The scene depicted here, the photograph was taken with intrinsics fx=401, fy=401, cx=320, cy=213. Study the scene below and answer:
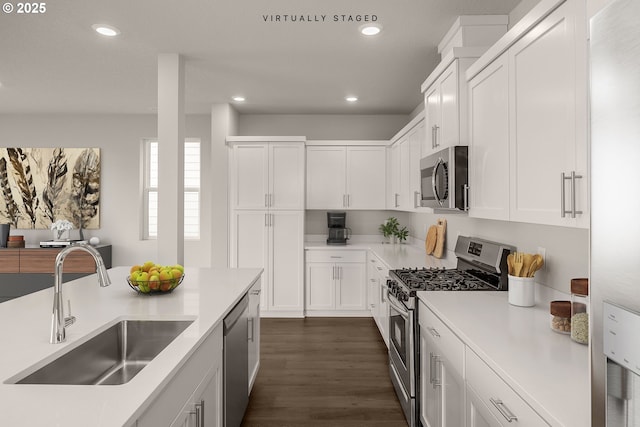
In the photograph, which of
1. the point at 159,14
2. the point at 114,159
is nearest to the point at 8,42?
the point at 159,14

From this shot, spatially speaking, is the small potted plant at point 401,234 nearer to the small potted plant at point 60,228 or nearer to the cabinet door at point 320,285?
the cabinet door at point 320,285

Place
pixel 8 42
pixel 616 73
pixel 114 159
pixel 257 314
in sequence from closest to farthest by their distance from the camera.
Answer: pixel 616 73, pixel 257 314, pixel 8 42, pixel 114 159

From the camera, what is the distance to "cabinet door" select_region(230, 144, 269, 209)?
513 centimetres

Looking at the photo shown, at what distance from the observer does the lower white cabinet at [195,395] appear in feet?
3.84

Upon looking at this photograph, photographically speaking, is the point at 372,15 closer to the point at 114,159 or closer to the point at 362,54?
Answer: the point at 362,54

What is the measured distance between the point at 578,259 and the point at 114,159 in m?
5.98

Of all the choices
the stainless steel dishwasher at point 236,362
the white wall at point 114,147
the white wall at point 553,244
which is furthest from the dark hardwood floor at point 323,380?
the white wall at point 114,147

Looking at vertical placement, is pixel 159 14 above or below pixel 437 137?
above

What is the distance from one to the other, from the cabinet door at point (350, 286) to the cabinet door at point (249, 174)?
140 centimetres

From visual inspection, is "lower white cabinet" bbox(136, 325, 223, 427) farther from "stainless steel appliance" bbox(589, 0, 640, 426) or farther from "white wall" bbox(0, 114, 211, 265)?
"white wall" bbox(0, 114, 211, 265)

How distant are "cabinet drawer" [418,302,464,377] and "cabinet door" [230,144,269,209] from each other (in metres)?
3.27

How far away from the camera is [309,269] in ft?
16.7

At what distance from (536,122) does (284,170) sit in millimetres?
3735

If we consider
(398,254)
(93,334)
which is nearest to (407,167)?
(398,254)
